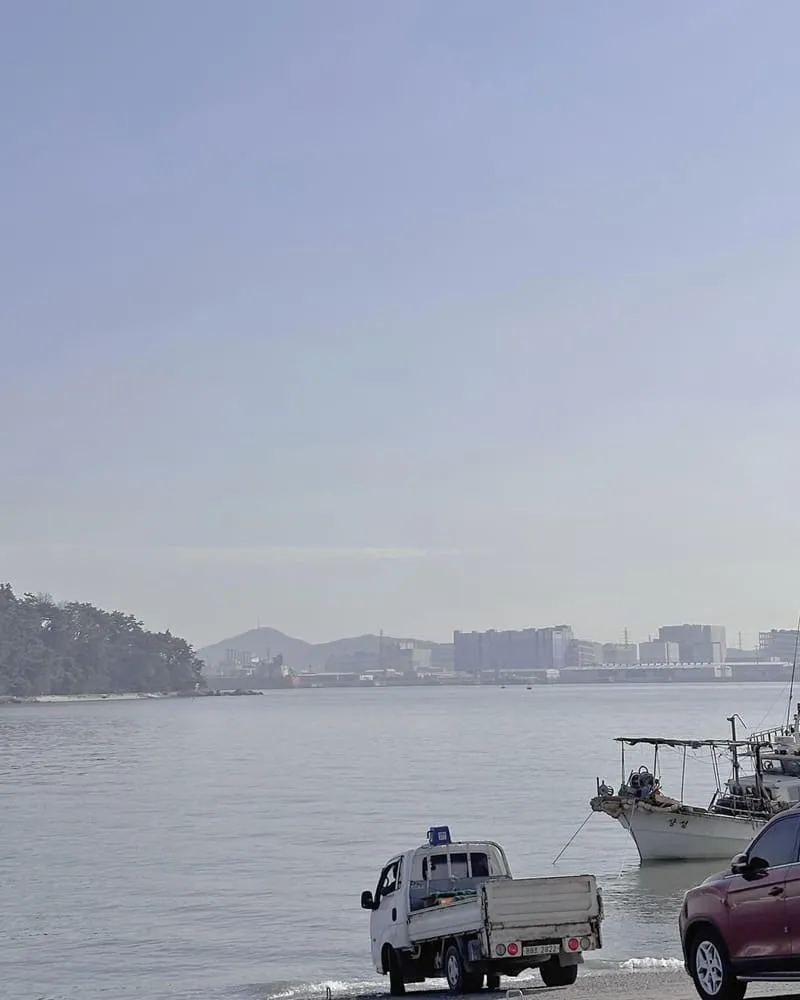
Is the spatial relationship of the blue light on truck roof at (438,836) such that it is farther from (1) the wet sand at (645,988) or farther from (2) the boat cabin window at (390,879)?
(1) the wet sand at (645,988)

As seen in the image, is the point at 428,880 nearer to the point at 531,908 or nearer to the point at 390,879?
the point at 390,879

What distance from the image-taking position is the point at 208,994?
1082 inches

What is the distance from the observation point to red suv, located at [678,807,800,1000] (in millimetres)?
13703

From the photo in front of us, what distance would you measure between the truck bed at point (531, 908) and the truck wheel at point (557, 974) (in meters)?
1.00

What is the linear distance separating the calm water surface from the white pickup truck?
4608 mm

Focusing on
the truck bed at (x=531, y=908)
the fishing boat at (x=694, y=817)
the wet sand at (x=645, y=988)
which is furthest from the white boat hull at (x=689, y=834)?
the truck bed at (x=531, y=908)

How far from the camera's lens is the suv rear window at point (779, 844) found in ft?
46.2

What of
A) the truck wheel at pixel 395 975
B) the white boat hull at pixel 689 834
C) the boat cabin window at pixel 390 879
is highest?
the boat cabin window at pixel 390 879

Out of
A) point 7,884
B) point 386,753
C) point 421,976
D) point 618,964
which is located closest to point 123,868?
point 7,884

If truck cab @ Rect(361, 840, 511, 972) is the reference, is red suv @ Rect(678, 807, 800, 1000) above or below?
above

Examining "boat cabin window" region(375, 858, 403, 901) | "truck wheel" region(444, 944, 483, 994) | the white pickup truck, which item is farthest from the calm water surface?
"truck wheel" region(444, 944, 483, 994)

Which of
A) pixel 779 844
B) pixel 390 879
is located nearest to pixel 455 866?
pixel 390 879

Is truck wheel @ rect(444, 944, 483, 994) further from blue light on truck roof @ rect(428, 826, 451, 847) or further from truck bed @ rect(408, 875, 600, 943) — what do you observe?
blue light on truck roof @ rect(428, 826, 451, 847)

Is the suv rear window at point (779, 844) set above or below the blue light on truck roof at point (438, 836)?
above
